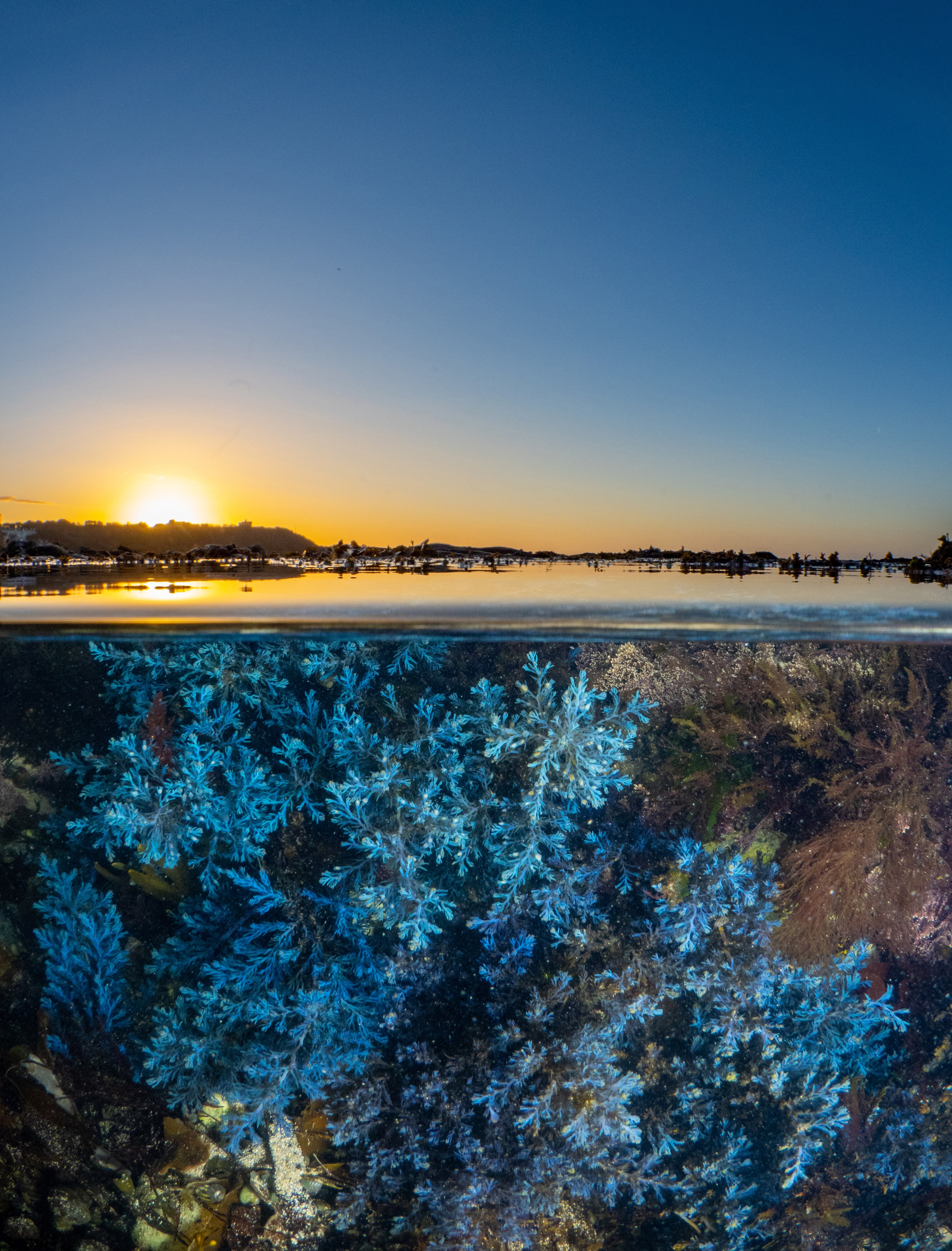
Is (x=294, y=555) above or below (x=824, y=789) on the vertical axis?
above

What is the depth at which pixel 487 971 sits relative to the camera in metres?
4.80

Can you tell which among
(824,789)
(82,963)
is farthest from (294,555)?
(824,789)

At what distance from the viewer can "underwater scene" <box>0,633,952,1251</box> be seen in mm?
4707

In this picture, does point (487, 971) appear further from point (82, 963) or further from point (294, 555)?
point (294, 555)

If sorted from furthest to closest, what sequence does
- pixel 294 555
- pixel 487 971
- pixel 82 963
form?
pixel 294 555, pixel 82 963, pixel 487 971

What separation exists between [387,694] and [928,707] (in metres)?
4.52

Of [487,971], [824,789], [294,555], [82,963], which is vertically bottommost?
[82,963]

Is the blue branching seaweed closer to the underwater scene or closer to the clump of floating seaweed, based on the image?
the underwater scene

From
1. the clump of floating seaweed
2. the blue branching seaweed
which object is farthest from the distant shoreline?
the blue branching seaweed

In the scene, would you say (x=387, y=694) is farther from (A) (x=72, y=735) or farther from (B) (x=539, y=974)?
(A) (x=72, y=735)

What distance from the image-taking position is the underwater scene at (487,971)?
4.71 m

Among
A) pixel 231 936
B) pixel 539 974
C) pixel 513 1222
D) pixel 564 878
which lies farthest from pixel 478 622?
pixel 513 1222

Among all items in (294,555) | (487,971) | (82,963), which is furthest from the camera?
(294,555)

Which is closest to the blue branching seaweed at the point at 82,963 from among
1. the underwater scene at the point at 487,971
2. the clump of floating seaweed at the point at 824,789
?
the underwater scene at the point at 487,971
